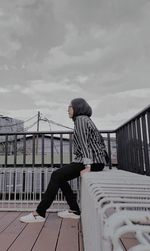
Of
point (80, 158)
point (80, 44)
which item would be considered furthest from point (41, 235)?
point (80, 44)

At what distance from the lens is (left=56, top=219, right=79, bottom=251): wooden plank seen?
59.6 inches

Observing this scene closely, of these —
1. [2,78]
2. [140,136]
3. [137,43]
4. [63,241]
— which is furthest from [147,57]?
[63,241]

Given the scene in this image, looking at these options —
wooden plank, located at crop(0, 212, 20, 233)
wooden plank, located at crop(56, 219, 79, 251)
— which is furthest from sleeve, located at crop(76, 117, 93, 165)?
wooden plank, located at crop(0, 212, 20, 233)

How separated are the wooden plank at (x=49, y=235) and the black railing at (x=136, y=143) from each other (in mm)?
844

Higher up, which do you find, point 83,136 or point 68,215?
point 83,136

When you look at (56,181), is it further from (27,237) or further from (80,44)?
(80,44)

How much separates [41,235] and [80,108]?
114 cm

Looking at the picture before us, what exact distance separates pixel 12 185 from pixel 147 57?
316 cm

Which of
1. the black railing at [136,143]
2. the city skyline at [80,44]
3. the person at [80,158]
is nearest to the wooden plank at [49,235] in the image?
the person at [80,158]

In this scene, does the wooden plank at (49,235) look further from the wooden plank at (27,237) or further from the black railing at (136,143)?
the black railing at (136,143)

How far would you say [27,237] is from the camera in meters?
1.71

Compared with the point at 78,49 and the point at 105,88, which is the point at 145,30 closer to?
the point at 78,49

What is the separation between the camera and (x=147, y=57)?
4.12m

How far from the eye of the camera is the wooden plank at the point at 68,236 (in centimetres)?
151
